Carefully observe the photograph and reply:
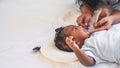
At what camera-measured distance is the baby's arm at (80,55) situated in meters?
0.89

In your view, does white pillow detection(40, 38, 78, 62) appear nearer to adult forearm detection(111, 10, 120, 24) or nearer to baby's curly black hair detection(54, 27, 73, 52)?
baby's curly black hair detection(54, 27, 73, 52)

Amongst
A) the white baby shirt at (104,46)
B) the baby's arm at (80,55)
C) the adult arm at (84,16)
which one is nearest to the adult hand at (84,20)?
the adult arm at (84,16)

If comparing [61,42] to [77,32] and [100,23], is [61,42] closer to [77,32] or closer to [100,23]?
[77,32]

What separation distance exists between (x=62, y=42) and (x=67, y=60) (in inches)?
3.4

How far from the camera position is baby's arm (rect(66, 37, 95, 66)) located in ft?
2.93

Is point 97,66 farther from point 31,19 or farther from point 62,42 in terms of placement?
point 31,19

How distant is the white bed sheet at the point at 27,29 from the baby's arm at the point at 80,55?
47 mm

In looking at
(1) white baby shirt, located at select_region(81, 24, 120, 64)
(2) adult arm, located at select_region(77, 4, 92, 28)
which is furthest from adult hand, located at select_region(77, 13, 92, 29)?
(1) white baby shirt, located at select_region(81, 24, 120, 64)

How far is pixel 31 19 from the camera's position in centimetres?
141

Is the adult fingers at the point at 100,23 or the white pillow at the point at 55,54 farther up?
the adult fingers at the point at 100,23

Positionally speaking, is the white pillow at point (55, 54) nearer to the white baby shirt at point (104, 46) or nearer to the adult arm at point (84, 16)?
the white baby shirt at point (104, 46)

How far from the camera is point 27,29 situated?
1.32 metres

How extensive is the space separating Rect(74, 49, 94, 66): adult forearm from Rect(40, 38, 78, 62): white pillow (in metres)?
0.08

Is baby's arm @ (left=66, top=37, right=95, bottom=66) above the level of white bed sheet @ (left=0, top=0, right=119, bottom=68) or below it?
below
